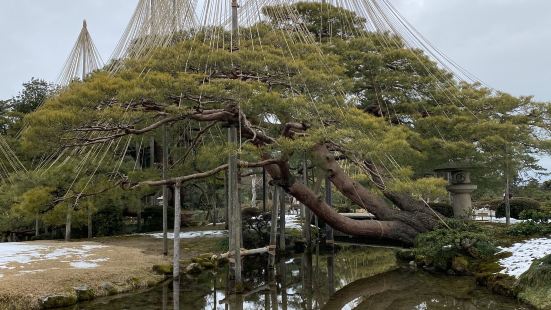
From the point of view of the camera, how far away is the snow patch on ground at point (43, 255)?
954cm

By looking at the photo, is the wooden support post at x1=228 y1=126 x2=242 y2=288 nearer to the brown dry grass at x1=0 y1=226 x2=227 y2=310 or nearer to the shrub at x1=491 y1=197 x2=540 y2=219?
the brown dry grass at x1=0 y1=226 x2=227 y2=310

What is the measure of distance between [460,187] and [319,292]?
6958 mm

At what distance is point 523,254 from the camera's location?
359 inches

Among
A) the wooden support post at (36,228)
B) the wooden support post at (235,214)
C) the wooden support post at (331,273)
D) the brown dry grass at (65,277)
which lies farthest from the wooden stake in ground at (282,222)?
the wooden support post at (36,228)

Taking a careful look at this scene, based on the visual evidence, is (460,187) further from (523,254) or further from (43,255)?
(43,255)

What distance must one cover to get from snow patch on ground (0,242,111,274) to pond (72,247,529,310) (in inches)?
81.5

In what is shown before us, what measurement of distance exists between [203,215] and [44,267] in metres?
14.7

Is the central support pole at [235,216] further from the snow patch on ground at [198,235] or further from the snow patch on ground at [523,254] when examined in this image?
the snow patch on ground at [198,235]

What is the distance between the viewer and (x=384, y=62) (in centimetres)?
1337

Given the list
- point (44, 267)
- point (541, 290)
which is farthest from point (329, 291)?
point (44, 267)

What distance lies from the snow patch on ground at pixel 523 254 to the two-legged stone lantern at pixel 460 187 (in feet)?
12.0

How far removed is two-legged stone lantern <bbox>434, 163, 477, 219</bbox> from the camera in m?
13.6

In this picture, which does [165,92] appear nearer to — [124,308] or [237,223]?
[237,223]

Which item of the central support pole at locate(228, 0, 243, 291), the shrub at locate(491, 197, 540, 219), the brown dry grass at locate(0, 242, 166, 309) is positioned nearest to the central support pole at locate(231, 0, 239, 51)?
the central support pole at locate(228, 0, 243, 291)
